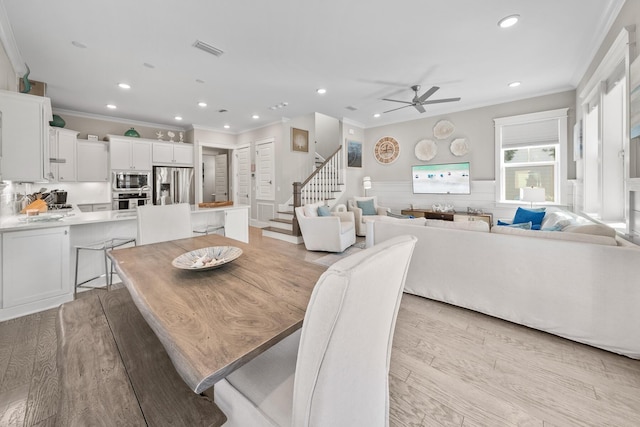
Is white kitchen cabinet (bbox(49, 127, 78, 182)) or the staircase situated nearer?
white kitchen cabinet (bbox(49, 127, 78, 182))

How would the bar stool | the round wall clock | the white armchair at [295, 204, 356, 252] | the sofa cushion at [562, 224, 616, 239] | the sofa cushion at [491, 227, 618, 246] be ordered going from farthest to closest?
1. the round wall clock
2. the white armchair at [295, 204, 356, 252]
3. the bar stool
4. the sofa cushion at [562, 224, 616, 239]
5. the sofa cushion at [491, 227, 618, 246]

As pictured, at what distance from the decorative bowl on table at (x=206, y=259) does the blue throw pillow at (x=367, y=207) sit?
4.51 m

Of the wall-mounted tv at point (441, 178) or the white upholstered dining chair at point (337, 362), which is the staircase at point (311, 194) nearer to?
the wall-mounted tv at point (441, 178)

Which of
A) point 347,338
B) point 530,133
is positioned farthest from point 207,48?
point 530,133

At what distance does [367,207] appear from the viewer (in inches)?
229

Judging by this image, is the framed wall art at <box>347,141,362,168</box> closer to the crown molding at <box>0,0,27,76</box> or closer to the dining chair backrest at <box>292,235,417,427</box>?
the crown molding at <box>0,0,27,76</box>

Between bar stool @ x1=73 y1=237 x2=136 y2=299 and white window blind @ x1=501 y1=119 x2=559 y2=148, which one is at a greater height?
white window blind @ x1=501 y1=119 x2=559 y2=148

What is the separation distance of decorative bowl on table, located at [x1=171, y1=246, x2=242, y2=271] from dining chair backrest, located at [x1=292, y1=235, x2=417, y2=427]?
810mm

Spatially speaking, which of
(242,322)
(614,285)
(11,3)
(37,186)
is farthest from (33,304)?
(614,285)

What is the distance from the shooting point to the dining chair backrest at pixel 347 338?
0.60 m

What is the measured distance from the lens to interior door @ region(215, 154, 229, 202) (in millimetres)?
7906

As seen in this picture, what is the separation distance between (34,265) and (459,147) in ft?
21.9

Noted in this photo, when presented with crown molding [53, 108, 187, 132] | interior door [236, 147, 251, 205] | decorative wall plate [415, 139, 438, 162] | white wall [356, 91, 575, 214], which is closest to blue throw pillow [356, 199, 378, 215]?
white wall [356, 91, 575, 214]

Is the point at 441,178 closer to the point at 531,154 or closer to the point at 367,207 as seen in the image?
the point at 531,154
